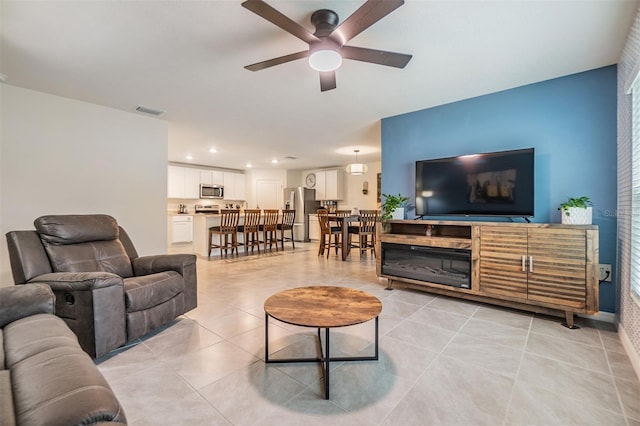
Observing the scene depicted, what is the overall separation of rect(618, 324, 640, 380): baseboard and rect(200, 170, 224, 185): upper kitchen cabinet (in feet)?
27.3

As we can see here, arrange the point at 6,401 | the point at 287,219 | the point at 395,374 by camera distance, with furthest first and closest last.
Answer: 1. the point at 287,219
2. the point at 395,374
3. the point at 6,401

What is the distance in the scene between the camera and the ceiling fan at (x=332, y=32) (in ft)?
5.00

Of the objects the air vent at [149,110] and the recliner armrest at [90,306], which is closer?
the recliner armrest at [90,306]

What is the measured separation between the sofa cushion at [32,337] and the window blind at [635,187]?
3239mm

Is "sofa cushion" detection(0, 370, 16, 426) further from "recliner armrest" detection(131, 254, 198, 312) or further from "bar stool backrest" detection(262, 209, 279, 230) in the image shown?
"bar stool backrest" detection(262, 209, 279, 230)

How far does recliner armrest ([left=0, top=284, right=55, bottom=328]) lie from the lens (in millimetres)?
1404

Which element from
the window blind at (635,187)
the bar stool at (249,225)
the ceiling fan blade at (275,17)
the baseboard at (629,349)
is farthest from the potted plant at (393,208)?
the bar stool at (249,225)

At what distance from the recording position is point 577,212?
247 cm

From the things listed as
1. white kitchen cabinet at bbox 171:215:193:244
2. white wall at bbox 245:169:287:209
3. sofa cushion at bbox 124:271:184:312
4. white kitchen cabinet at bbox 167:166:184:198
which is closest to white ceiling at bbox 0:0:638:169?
sofa cushion at bbox 124:271:184:312

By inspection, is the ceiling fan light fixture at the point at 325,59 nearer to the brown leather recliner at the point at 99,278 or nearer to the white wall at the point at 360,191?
the brown leather recliner at the point at 99,278

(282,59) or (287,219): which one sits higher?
(282,59)

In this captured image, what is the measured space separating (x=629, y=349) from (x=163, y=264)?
3660 millimetres

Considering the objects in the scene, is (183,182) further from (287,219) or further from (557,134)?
(557,134)

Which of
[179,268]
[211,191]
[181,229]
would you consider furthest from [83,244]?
[211,191]
